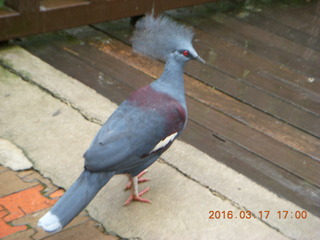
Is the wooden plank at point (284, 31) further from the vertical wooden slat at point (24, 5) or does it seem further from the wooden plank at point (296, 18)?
the vertical wooden slat at point (24, 5)

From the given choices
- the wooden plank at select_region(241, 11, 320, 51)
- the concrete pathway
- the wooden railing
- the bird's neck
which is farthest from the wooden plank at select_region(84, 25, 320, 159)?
the wooden plank at select_region(241, 11, 320, 51)

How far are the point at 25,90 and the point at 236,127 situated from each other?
1.36 m

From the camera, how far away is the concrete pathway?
2.42 metres

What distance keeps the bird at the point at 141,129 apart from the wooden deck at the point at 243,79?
1.97 ft

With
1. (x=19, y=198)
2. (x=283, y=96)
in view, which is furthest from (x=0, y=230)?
(x=283, y=96)

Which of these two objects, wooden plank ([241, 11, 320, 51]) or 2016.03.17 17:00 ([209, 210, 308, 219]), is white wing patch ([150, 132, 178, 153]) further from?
wooden plank ([241, 11, 320, 51])

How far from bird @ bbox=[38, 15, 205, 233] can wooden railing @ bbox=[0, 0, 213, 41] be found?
4.46ft

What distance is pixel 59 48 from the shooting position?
151 inches

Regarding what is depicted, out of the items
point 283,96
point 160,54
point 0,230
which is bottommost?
point 0,230

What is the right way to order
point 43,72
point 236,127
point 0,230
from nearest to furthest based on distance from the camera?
point 0,230 < point 236,127 < point 43,72

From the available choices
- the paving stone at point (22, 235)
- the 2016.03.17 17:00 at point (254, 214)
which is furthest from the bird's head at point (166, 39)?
the paving stone at point (22, 235)

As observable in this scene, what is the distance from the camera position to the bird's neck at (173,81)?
98.6 inches

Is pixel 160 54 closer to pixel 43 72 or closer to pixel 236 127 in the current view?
pixel 236 127

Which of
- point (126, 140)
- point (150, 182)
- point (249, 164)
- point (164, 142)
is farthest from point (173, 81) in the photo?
point (249, 164)
